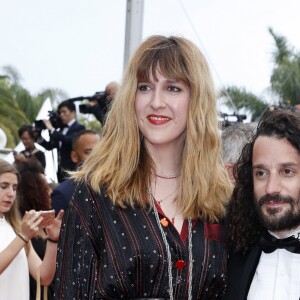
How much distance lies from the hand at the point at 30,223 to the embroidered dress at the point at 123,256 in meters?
1.92

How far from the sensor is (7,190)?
6285mm

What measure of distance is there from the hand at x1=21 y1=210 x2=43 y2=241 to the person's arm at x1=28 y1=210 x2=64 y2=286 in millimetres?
149

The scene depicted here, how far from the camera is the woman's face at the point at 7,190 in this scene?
6.20 meters

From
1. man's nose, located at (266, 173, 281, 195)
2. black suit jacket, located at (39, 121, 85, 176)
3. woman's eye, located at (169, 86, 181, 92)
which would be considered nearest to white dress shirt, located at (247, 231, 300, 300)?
man's nose, located at (266, 173, 281, 195)

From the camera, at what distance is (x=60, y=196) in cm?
599

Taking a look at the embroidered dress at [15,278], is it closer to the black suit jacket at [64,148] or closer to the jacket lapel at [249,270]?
the jacket lapel at [249,270]

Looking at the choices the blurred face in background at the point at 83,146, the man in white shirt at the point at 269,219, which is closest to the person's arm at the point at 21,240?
the blurred face in background at the point at 83,146

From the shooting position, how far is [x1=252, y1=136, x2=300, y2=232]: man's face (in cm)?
346

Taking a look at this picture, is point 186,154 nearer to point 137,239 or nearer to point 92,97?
point 137,239

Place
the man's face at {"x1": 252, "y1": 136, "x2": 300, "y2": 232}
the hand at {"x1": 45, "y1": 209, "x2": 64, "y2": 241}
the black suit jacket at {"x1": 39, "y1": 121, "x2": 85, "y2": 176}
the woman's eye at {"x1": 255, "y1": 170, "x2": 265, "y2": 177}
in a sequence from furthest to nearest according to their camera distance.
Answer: the black suit jacket at {"x1": 39, "y1": 121, "x2": 85, "y2": 176} < the hand at {"x1": 45, "y1": 209, "x2": 64, "y2": 241} < the woman's eye at {"x1": 255, "y1": 170, "x2": 265, "y2": 177} < the man's face at {"x1": 252, "y1": 136, "x2": 300, "y2": 232}

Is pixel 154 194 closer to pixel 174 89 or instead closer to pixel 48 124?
pixel 174 89

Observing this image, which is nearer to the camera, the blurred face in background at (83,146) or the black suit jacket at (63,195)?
the black suit jacket at (63,195)

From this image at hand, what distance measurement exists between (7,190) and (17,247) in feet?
2.46

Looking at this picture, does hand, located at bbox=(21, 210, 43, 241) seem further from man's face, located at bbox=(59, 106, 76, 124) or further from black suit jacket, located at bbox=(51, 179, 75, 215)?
man's face, located at bbox=(59, 106, 76, 124)
